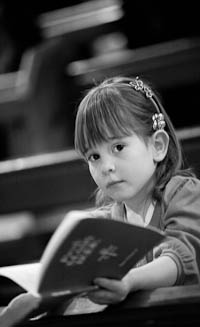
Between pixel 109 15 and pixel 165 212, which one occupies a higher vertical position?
pixel 109 15

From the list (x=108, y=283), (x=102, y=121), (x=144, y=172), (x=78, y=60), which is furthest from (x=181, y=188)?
(x=78, y=60)

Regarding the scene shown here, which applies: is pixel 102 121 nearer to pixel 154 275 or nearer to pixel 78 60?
pixel 154 275

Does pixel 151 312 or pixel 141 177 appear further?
pixel 141 177

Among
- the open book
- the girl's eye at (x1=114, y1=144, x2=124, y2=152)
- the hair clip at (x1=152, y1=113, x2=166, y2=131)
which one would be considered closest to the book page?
the open book

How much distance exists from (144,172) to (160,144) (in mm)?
81

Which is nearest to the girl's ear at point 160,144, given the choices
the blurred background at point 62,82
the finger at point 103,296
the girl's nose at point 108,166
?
the girl's nose at point 108,166

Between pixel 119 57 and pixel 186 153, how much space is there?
1.52 m

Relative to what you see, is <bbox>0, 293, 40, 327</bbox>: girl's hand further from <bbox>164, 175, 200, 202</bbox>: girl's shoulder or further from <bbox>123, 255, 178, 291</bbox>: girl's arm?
<bbox>164, 175, 200, 202</bbox>: girl's shoulder

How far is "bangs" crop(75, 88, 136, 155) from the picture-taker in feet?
3.51

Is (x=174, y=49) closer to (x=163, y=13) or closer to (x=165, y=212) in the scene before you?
(x=163, y=13)

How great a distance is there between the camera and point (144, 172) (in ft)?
3.62

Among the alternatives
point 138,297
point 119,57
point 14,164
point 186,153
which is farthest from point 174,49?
point 138,297

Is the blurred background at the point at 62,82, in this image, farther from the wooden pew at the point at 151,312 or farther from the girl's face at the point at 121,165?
the wooden pew at the point at 151,312

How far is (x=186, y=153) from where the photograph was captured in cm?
173
